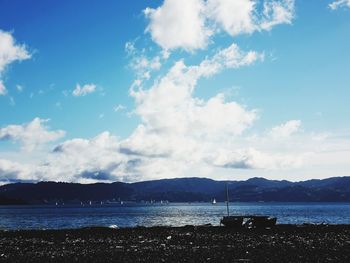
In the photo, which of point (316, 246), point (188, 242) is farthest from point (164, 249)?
point (316, 246)

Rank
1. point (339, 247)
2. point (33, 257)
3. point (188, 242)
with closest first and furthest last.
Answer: point (33, 257) < point (339, 247) < point (188, 242)

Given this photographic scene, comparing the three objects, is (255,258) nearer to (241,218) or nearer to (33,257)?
(33,257)

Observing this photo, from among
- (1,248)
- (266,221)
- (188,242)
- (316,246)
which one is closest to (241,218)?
(266,221)

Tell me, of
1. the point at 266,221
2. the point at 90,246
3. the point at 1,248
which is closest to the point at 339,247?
the point at 90,246

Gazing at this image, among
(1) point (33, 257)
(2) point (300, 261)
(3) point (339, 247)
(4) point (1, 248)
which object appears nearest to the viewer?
(2) point (300, 261)

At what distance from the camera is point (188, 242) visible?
145ft

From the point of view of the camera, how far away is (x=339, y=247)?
122ft

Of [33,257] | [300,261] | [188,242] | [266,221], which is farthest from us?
[266,221]

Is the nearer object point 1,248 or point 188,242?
point 1,248

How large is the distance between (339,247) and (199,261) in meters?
14.8

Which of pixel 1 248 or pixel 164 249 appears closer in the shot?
pixel 164 249

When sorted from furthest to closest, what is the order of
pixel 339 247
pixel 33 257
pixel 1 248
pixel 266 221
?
pixel 266 221 < pixel 1 248 < pixel 339 247 < pixel 33 257

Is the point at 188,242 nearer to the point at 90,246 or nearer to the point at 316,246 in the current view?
the point at 90,246

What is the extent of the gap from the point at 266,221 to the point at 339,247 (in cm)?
3604
